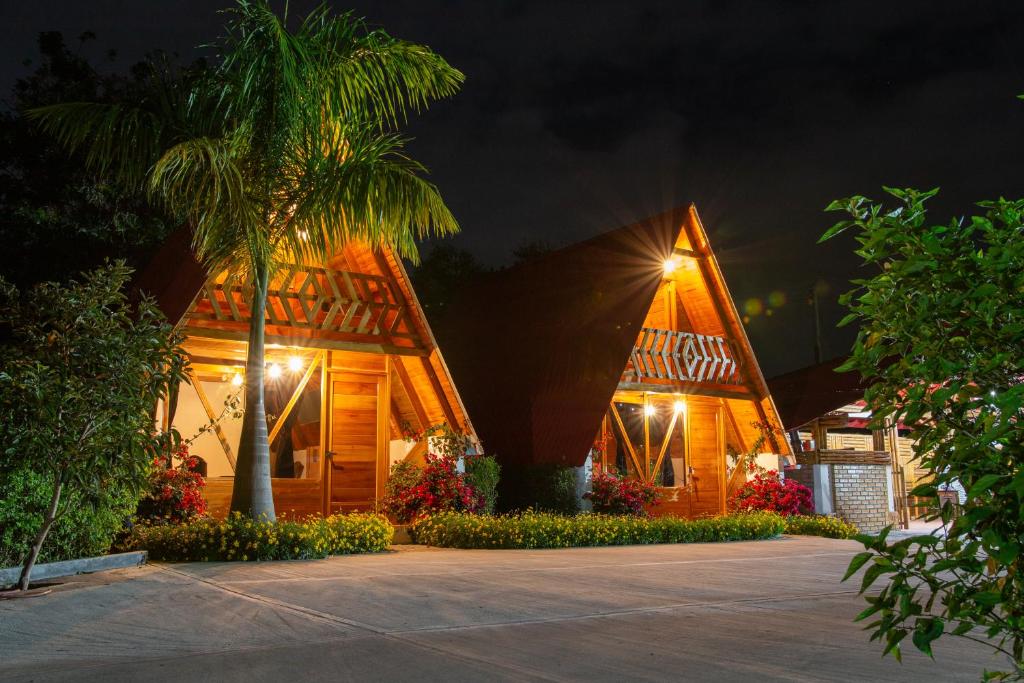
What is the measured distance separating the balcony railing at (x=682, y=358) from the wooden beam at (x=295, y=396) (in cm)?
599

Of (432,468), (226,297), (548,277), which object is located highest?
(548,277)

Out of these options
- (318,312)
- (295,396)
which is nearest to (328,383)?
(295,396)

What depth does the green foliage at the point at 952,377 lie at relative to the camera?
2.79 metres

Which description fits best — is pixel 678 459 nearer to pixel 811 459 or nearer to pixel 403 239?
pixel 811 459

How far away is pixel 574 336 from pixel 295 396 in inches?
235

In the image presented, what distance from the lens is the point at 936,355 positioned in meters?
3.07

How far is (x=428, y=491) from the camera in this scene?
14562mm

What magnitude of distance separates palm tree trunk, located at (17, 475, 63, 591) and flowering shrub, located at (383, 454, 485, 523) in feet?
22.2

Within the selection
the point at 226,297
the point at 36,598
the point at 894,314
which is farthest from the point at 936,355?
the point at 226,297

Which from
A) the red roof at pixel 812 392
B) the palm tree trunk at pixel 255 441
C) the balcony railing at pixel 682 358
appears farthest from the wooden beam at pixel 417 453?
the red roof at pixel 812 392

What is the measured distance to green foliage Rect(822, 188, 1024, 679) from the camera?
9.15 feet

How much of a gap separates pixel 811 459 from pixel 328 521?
11393 millimetres

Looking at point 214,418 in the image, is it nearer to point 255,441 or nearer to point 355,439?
point 355,439

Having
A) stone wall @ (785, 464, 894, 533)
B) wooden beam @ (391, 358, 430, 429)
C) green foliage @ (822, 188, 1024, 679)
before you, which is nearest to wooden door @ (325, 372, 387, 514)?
wooden beam @ (391, 358, 430, 429)
